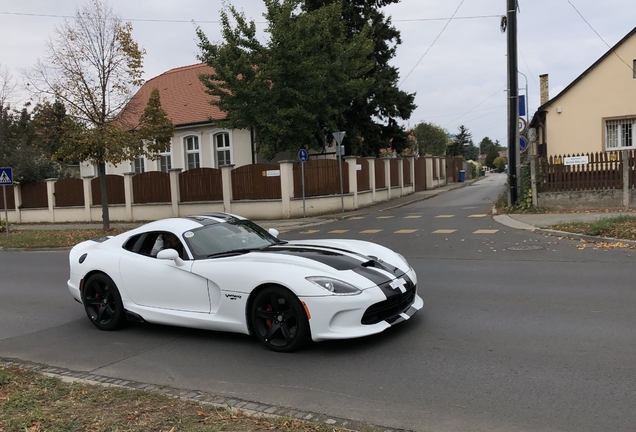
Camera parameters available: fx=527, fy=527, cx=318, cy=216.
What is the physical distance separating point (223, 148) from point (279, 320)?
2691 cm

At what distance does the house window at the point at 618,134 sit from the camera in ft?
72.9

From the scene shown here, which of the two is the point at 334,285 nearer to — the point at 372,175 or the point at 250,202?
the point at 250,202

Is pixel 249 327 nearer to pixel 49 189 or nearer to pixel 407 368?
pixel 407 368

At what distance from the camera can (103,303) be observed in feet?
21.6

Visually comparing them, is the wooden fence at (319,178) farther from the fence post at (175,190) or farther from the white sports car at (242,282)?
the white sports car at (242,282)

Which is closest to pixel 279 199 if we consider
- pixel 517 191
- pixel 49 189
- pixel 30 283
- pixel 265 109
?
Result: pixel 265 109

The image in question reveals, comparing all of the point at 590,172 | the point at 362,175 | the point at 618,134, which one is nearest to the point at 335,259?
the point at 590,172

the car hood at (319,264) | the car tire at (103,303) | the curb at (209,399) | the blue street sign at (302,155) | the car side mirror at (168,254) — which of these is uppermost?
the blue street sign at (302,155)

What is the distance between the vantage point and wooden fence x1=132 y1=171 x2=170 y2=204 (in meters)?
25.5

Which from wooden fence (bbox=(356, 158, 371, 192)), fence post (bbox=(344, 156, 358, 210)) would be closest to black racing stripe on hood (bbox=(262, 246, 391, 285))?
fence post (bbox=(344, 156, 358, 210))

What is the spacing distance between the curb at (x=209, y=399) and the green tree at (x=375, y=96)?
23.9 m

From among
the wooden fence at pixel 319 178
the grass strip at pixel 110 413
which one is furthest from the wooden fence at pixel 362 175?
the grass strip at pixel 110 413

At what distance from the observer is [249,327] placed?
212 inches

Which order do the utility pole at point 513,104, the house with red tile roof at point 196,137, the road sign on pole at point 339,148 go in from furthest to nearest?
the house with red tile roof at point 196,137 → the road sign on pole at point 339,148 → the utility pole at point 513,104
